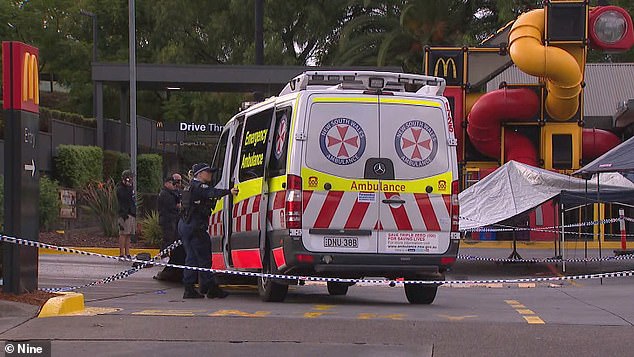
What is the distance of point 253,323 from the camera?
10055mm

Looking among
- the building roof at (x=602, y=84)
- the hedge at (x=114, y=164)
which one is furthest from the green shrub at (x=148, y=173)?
the building roof at (x=602, y=84)

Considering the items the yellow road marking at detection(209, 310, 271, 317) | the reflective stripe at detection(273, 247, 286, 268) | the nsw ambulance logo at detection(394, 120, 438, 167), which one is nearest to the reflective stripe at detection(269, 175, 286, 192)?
the reflective stripe at detection(273, 247, 286, 268)

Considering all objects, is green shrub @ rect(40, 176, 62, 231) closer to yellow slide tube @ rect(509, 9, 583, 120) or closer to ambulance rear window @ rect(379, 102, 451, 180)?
yellow slide tube @ rect(509, 9, 583, 120)

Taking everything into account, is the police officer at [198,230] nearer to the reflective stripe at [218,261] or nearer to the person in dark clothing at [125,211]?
the reflective stripe at [218,261]

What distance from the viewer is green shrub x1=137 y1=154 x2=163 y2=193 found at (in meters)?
38.1

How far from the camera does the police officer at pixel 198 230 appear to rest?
13.2 metres

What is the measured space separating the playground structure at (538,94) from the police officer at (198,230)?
503 inches

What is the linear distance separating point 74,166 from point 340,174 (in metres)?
19.6

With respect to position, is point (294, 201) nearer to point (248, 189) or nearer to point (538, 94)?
point (248, 189)

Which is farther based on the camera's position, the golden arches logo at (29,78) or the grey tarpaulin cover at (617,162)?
the grey tarpaulin cover at (617,162)

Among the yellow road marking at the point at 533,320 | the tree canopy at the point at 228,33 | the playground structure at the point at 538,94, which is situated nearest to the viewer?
the yellow road marking at the point at 533,320

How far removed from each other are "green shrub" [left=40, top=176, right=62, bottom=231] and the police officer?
11644mm

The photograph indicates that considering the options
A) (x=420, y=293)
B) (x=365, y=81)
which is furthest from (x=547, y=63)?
(x=365, y=81)

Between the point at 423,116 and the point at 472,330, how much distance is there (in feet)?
10.7
